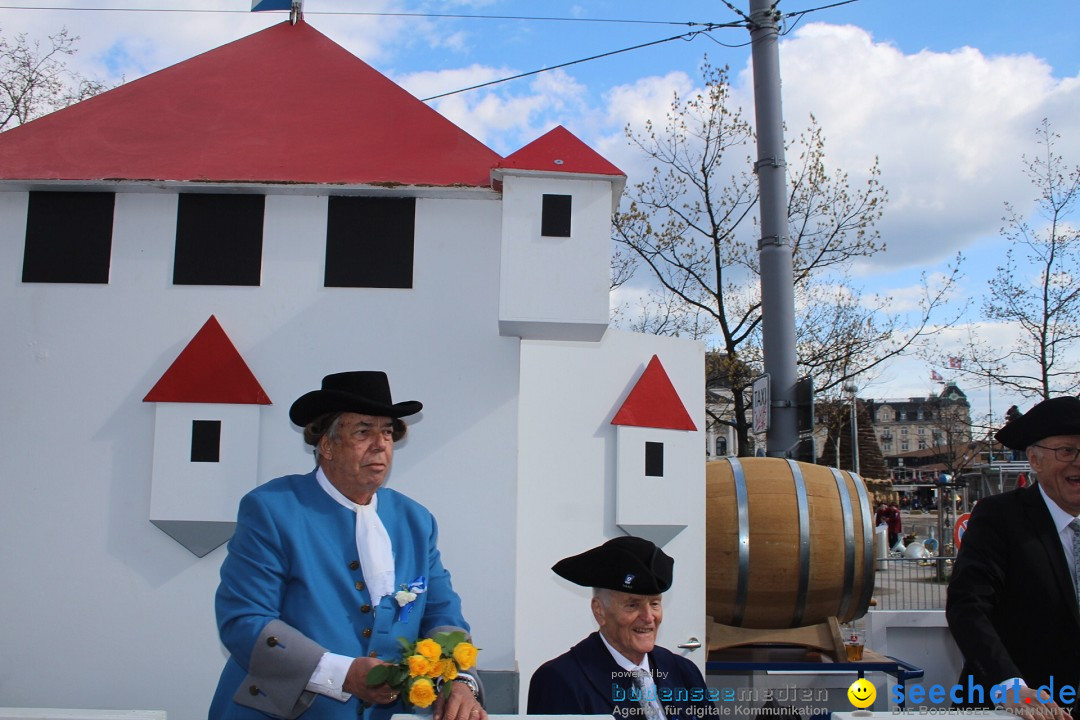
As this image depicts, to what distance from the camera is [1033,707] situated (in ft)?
8.95

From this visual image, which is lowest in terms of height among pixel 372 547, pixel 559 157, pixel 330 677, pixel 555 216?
pixel 330 677

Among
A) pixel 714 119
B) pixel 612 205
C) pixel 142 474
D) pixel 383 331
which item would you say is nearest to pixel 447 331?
pixel 383 331

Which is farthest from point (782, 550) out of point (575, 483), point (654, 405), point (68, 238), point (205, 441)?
point (68, 238)

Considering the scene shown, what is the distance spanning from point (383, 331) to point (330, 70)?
215 cm

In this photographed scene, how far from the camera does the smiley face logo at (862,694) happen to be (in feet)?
19.1

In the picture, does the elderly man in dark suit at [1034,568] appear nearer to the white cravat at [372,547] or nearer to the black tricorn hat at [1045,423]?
the black tricorn hat at [1045,423]

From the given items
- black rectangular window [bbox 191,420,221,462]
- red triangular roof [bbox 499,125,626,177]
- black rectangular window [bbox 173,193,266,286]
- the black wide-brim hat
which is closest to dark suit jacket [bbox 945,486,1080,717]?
the black wide-brim hat

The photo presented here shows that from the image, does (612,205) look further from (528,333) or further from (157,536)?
(157,536)

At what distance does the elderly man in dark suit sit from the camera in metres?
3.29

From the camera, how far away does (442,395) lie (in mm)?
5184

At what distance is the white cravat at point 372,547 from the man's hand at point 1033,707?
1971 millimetres

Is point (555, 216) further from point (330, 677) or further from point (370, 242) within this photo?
point (330, 677)

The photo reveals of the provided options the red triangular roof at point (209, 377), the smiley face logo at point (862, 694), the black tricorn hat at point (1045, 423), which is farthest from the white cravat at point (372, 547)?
the smiley face logo at point (862, 694)

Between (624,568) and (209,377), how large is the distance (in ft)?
9.42
